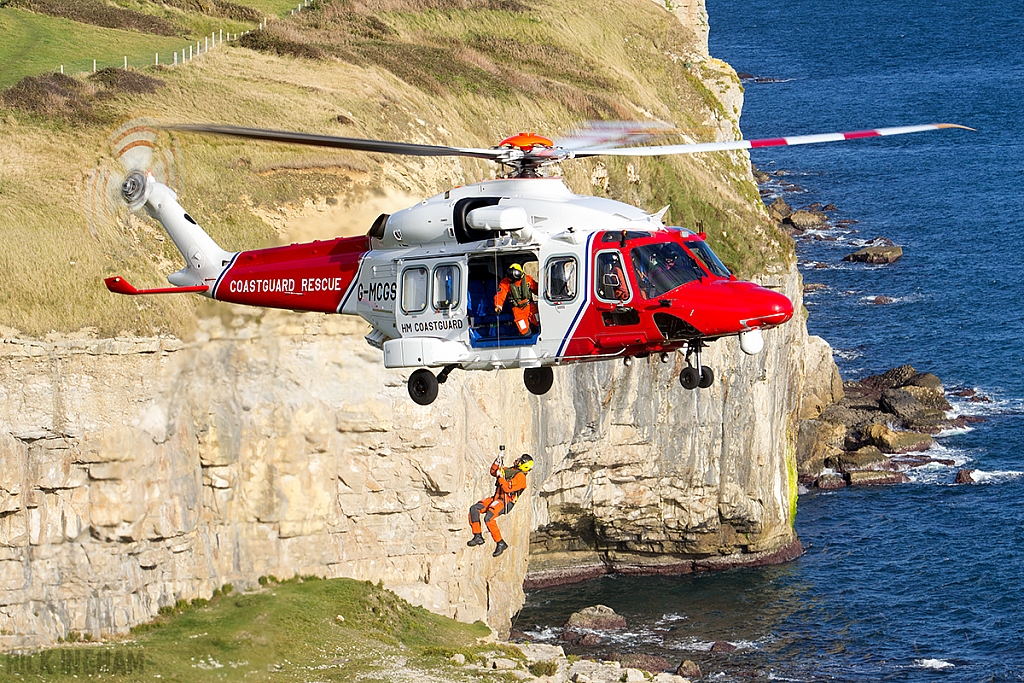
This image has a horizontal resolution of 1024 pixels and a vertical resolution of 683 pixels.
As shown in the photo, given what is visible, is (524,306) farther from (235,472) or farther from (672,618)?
(672,618)

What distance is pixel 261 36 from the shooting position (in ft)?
215

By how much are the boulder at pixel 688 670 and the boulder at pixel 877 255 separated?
59.4 meters

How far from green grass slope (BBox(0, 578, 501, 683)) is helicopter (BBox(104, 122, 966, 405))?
56.2 ft

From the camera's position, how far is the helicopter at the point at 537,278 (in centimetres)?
2623

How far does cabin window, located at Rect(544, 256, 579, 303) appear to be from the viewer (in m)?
27.3

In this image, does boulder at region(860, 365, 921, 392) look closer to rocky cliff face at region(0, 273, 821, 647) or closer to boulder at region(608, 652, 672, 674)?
boulder at region(608, 652, 672, 674)

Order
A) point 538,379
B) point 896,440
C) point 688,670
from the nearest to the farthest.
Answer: point 538,379 → point 688,670 → point 896,440

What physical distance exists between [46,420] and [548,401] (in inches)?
889

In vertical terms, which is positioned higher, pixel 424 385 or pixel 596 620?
pixel 424 385

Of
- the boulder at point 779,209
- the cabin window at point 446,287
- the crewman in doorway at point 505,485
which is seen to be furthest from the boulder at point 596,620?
the boulder at point 779,209

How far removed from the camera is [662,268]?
2688cm

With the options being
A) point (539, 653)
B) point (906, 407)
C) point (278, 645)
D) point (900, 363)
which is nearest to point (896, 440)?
point (906, 407)

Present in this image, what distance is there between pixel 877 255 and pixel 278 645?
77.5 meters

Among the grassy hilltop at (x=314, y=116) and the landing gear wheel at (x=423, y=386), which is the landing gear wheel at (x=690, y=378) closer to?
the landing gear wheel at (x=423, y=386)
